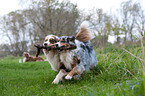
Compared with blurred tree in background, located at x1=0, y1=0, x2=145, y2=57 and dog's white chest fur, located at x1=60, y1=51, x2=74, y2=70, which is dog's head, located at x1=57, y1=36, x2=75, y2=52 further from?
blurred tree in background, located at x1=0, y1=0, x2=145, y2=57

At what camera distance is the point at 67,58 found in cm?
317

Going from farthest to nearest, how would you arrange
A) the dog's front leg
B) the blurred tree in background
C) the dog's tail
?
the blurred tree in background < the dog's tail < the dog's front leg

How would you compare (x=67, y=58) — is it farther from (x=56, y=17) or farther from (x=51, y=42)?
(x=56, y=17)

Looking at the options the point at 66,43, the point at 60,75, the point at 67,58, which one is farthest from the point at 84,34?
the point at 60,75

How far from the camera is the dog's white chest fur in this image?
10.3ft

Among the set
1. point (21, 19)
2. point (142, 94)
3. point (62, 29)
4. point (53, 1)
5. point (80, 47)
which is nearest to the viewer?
point (142, 94)

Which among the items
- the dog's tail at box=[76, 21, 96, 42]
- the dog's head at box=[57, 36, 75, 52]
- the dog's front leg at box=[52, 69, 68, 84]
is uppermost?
the dog's tail at box=[76, 21, 96, 42]

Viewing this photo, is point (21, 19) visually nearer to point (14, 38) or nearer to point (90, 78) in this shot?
point (14, 38)

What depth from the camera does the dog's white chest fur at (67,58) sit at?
3.15 metres

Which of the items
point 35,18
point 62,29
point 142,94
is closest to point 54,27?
point 62,29

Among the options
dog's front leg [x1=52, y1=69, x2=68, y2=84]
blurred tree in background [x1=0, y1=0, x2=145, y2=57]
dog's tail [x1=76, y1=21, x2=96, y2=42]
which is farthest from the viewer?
blurred tree in background [x1=0, y1=0, x2=145, y2=57]

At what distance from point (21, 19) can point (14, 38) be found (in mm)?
5266

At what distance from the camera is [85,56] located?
344 centimetres

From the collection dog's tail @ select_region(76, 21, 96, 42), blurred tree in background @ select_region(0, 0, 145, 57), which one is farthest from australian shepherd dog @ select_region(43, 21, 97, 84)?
blurred tree in background @ select_region(0, 0, 145, 57)
